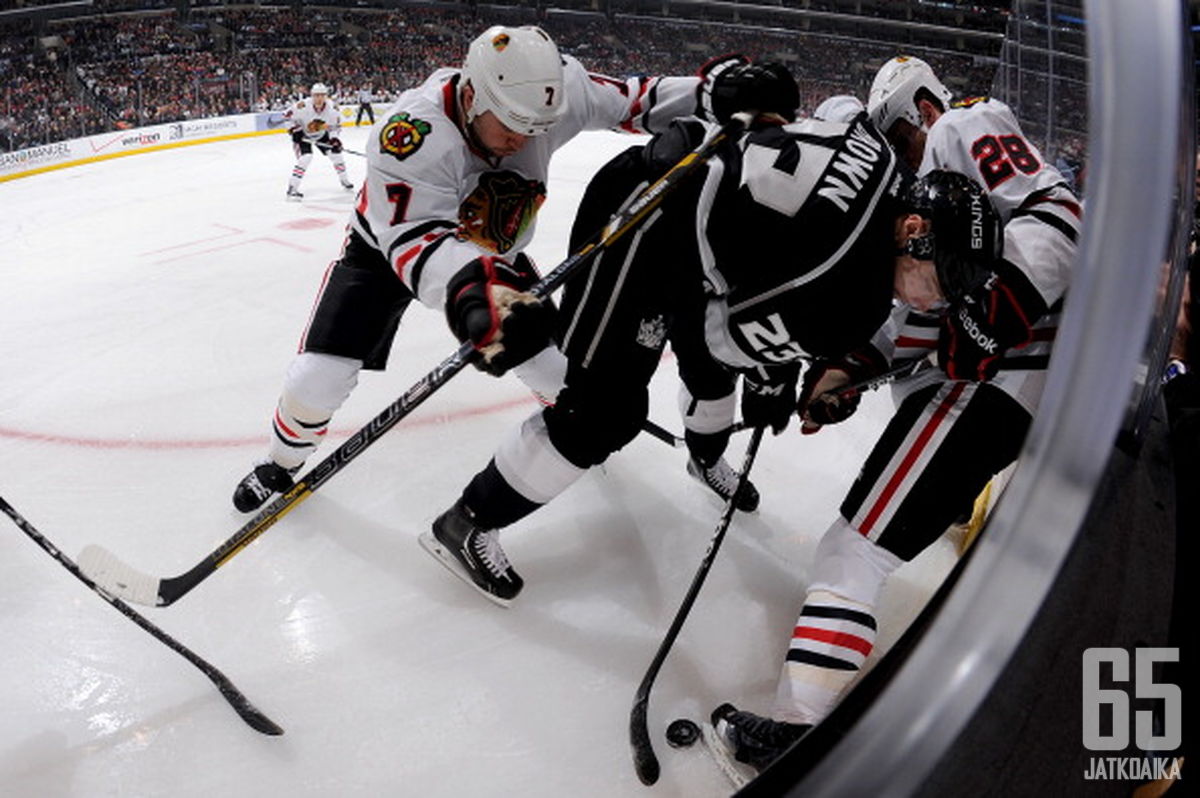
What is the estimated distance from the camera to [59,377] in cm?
296

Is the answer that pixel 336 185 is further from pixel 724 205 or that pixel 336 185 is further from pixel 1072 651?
pixel 1072 651

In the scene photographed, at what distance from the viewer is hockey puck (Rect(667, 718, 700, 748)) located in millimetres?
1383

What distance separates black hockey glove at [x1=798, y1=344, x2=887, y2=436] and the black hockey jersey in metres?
0.24

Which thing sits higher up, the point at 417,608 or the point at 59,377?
the point at 59,377

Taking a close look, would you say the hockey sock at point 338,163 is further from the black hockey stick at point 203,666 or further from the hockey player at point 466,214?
the black hockey stick at point 203,666

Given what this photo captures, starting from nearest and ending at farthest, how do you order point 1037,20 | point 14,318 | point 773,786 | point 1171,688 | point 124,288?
point 773,786, point 1171,688, point 1037,20, point 14,318, point 124,288

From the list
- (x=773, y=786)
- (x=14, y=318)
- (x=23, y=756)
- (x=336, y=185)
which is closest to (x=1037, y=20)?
(x=773, y=786)

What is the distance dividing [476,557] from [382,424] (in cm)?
38

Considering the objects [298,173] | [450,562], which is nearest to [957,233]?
[450,562]

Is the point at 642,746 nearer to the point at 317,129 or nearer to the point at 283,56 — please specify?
the point at 317,129

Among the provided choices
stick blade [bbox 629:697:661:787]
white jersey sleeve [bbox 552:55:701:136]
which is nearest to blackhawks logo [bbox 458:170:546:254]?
white jersey sleeve [bbox 552:55:701:136]

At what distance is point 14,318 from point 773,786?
4191 millimetres

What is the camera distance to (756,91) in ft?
5.70

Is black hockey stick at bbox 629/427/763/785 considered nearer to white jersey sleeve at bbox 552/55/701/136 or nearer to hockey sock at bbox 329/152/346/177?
white jersey sleeve at bbox 552/55/701/136
